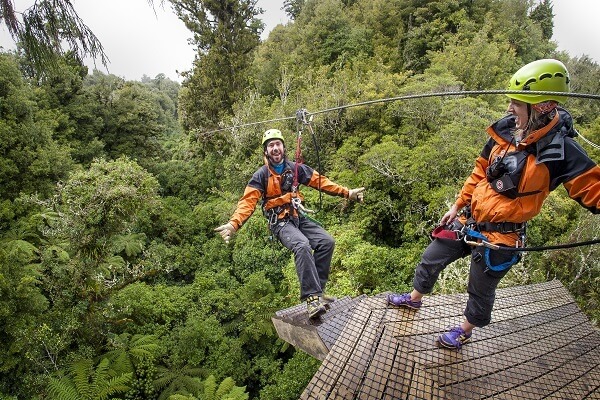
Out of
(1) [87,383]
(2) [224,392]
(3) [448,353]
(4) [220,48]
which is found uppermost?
(4) [220,48]

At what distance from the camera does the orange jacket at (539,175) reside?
6.55ft

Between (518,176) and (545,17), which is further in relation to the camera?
(545,17)

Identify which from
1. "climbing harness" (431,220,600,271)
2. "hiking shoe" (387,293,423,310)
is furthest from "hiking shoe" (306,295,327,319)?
"climbing harness" (431,220,600,271)

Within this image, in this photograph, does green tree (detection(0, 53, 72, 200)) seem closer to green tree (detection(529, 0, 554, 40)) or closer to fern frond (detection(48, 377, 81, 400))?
fern frond (detection(48, 377, 81, 400))

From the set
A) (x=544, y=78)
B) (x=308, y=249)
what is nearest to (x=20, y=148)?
(x=308, y=249)

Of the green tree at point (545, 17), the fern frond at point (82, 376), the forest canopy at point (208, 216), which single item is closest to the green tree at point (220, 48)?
the forest canopy at point (208, 216)

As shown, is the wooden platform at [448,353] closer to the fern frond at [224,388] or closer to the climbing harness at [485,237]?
the climbing harness at [485,237]

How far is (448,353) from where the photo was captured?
2855 millimetres

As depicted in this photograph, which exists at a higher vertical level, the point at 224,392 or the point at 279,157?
the point at 279,157

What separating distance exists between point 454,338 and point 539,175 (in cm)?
157

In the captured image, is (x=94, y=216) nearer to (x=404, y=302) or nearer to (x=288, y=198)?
(x=288, y=198)

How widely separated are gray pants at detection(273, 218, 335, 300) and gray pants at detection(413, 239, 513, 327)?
3.43ft

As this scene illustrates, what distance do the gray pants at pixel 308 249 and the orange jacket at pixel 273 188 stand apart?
0.68 ft

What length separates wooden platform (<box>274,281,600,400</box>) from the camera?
2.44 metres
